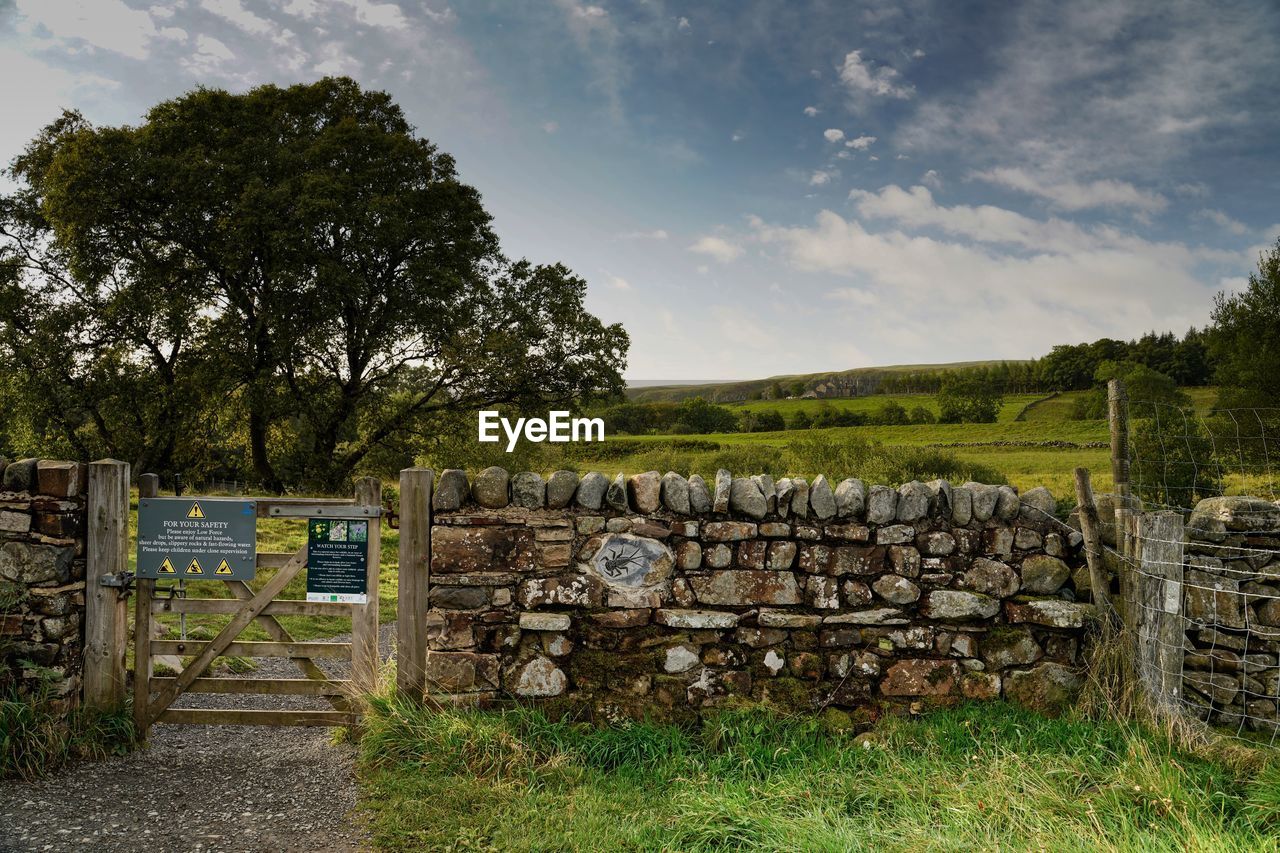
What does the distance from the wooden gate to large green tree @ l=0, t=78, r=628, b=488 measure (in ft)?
47.5

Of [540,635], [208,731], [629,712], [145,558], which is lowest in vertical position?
[208,731]

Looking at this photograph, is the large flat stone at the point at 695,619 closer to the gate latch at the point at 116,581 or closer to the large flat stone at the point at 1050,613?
the large flat stone at the point at 1050,613

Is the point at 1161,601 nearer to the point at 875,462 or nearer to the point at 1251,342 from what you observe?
the point at 875,462

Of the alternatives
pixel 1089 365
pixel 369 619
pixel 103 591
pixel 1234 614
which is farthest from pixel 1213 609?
pixel 1089 365

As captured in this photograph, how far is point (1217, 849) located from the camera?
346 cm

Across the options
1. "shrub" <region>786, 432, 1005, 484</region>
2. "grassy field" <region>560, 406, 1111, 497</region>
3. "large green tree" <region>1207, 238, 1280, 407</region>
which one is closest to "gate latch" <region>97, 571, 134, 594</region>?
"shrub" <region>786, 432, 1005, 484</region>

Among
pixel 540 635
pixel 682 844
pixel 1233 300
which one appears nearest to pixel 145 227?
pixel 540 635

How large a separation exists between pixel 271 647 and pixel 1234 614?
7.08 m

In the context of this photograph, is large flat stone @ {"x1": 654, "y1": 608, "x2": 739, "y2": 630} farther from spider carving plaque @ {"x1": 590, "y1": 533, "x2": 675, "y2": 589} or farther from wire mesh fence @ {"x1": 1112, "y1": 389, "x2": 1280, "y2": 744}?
wire mesh fence @ {"x1": 1112, "y1": 389, "x2": 1280, "y2": 744}

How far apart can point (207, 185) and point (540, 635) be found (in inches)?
730

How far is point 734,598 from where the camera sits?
5504 mm

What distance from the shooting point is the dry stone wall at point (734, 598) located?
546 cm

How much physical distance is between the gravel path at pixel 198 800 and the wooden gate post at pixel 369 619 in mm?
565

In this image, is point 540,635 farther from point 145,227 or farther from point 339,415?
point 145,227
